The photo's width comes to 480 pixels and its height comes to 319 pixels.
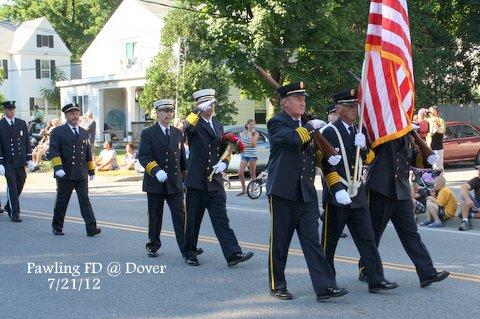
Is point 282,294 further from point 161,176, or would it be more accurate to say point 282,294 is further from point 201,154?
point 161,176

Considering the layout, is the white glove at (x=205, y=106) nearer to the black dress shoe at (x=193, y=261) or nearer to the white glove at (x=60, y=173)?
the black dress shoe at (x=193, y=261)

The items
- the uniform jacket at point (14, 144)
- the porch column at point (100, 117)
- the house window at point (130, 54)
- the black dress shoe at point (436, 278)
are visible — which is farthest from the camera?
the porch column at point (100, 117)

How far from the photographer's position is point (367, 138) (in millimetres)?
7297

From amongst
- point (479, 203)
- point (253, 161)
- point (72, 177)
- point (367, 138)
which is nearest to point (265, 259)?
point (367, 138)

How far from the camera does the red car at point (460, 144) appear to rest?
22.6m

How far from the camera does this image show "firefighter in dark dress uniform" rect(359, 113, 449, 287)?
279 inches

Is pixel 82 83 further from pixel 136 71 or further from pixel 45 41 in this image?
pixel 45 41

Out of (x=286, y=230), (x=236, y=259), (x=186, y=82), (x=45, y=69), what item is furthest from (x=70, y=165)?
(x=45, y=69)

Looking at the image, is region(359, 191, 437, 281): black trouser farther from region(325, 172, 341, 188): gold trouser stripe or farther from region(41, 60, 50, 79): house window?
region(41, 60, 50, 79): house window

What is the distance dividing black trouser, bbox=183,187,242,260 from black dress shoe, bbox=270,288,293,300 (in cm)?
151

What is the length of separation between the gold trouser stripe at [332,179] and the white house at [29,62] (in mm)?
51162

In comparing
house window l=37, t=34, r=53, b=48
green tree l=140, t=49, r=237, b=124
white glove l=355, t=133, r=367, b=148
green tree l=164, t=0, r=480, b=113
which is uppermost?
house window l=37, t=34, r=53, b=48

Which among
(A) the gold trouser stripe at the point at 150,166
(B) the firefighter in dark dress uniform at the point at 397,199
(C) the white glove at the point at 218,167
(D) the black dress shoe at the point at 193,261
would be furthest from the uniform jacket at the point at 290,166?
(A) the gold trouser stripe at the point at 150,166

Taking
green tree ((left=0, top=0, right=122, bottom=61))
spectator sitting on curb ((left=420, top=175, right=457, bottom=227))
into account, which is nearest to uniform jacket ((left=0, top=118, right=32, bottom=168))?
spectator sitting on curb ((left=420, top=175, right=457, bottom=227))
